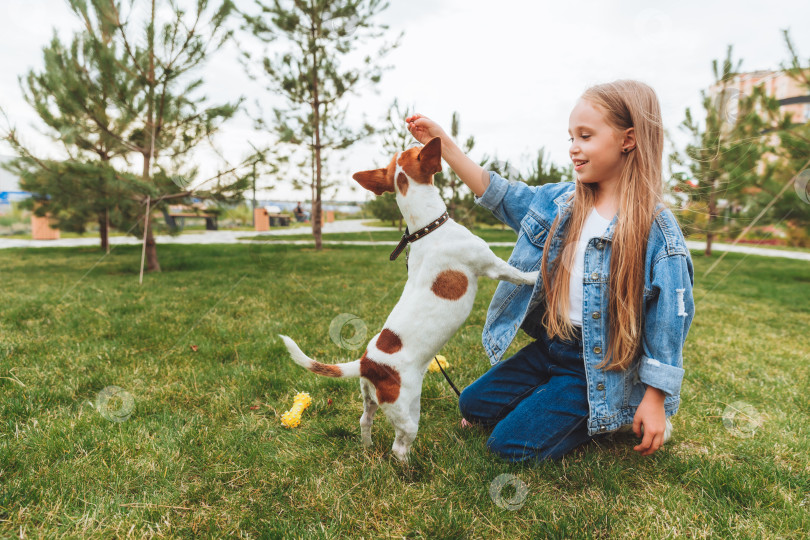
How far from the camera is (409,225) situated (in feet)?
5.65

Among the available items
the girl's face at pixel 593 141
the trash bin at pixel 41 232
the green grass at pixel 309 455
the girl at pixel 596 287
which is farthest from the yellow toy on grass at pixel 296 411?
the trash bin at pixel 41 232

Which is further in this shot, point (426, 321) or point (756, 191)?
point (756, 191)

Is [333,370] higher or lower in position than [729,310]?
higher

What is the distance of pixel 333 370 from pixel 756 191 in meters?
7.84

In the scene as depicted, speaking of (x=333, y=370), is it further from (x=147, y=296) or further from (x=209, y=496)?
(x=147, y=296)

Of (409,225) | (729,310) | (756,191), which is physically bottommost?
(729,310)

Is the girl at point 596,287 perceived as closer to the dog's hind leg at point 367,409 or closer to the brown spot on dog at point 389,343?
the dog's hind leg at point 367,409

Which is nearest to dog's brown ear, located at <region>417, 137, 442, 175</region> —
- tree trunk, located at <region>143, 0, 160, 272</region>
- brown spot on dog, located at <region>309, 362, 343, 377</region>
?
brown spot on dog, located at <region>309, 362, 343, 377</region>

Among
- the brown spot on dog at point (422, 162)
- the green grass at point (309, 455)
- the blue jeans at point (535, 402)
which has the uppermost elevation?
the brown spot on dog at point (422, 162)

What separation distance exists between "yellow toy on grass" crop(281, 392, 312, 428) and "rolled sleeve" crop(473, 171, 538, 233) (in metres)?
1.38

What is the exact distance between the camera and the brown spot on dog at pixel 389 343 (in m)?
1.66

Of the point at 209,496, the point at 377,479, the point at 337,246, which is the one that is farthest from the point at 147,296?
the point at 337,246

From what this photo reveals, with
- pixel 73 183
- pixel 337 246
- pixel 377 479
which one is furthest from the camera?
pixel 337 246

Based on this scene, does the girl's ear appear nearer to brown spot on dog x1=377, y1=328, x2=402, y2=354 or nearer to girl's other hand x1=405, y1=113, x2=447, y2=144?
girl's other hand x1=405, y1=113, x2=447, y2=144
